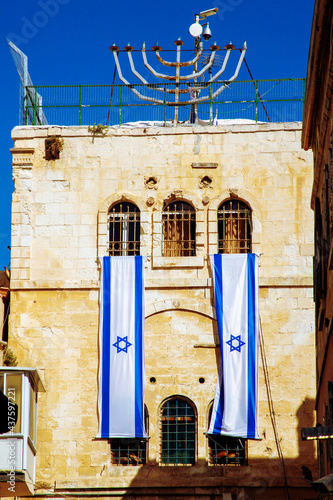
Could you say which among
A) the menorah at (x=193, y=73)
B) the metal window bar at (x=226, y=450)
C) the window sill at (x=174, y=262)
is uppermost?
the menorah at (x=193, y=73)

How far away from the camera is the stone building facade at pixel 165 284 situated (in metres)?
27.1

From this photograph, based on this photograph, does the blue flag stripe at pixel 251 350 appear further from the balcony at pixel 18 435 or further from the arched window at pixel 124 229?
the balcony at pixel 18 435

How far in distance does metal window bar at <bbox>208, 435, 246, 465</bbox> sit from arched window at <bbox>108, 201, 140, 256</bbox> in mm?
5339

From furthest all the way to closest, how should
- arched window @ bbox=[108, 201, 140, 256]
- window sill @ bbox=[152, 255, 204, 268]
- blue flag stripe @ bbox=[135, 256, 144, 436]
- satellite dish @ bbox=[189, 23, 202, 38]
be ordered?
satellite dish @ bbox=[189, 23, 202, 38] < arched window @ bbox=[108, 201, 140, 256] < window sill @ bbox=[152, 255, 204, 268] < blue flag stripe @ bbox=[135, 256, 144, 436]

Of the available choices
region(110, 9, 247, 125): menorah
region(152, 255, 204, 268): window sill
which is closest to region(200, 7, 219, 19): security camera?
region(110, 9, 247, 125): menorah

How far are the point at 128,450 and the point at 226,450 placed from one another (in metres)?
2.46

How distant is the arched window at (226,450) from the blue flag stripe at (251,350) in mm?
552

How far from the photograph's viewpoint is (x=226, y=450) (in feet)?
89.6

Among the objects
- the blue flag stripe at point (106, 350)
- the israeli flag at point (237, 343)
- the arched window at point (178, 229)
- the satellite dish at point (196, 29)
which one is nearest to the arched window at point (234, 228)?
the israeli flag at point (237, 343)

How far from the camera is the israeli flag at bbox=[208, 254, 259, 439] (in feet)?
89.0

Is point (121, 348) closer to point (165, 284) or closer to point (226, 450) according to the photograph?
point (165, 284)

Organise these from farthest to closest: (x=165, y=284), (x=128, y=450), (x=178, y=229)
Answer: (x=178, y=229) < (x=165, y=284) < (x=128, y=450)

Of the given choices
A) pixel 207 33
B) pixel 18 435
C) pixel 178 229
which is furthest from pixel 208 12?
pixel 18 435

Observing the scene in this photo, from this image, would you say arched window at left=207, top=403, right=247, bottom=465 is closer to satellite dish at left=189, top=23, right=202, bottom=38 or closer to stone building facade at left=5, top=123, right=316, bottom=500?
stone building facade at left=5, top=123, right=316, bottom=500
